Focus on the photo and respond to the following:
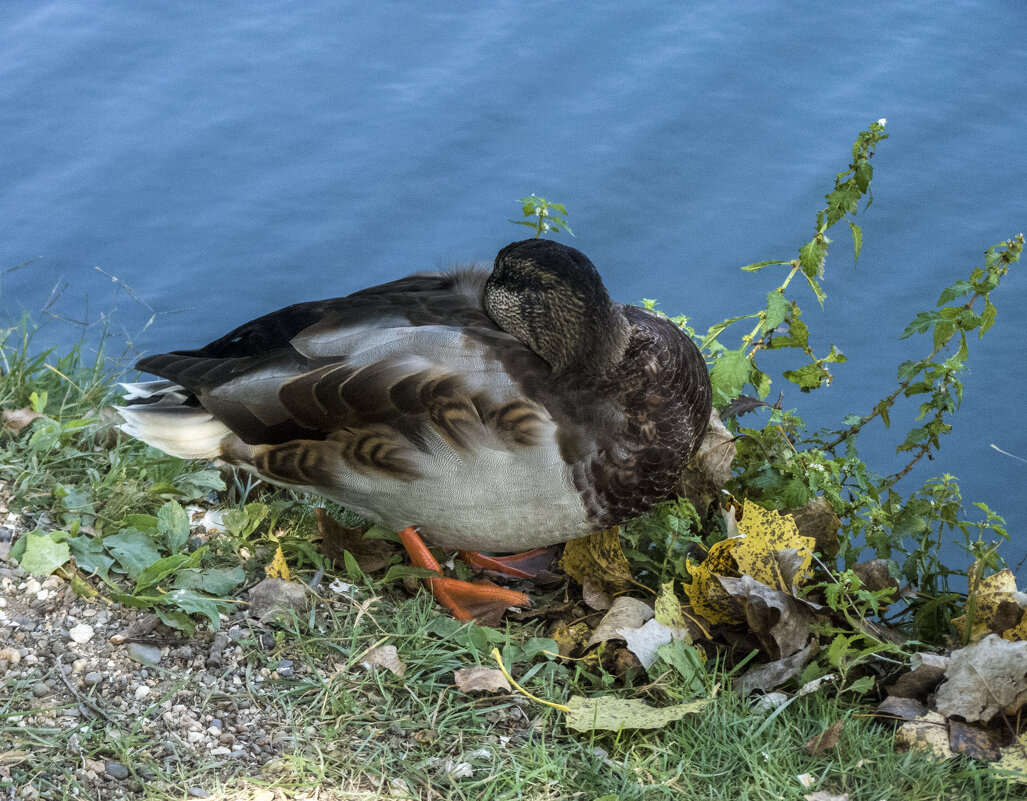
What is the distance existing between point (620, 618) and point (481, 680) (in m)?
0.39

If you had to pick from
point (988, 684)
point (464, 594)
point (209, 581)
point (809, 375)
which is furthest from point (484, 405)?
point (988, 684)

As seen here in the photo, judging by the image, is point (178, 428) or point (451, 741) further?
point (178, 428)

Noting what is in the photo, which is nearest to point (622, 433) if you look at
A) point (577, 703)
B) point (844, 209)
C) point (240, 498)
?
point (577, 703)

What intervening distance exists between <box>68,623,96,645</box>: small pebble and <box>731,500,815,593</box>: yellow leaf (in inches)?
58.7

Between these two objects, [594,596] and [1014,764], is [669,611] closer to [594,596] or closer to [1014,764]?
[594,596]

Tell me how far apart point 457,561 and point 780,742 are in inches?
42.5

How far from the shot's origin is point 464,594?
2709 mm

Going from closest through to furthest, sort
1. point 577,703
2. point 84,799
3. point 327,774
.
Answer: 1. point 84,799
2. point 327,774
3. point 577,703

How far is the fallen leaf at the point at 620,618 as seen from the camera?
2.49 metres

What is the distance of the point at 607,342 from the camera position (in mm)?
2469

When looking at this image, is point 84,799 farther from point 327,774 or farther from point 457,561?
point 457,561

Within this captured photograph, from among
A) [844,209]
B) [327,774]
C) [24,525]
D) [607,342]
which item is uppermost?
[844,209]

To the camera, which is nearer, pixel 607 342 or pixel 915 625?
pixel 607 342

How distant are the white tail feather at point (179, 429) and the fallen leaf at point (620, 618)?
1017mm
